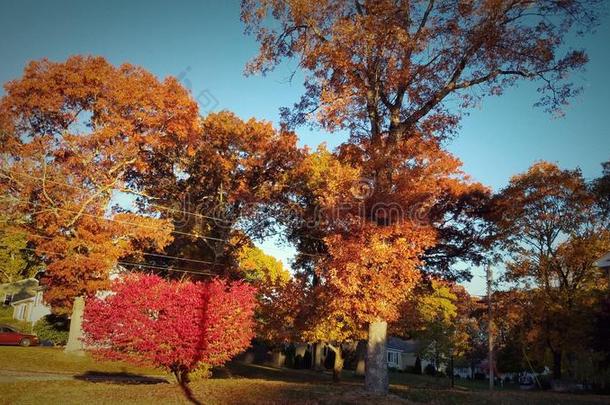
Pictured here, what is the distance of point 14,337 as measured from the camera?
106ft

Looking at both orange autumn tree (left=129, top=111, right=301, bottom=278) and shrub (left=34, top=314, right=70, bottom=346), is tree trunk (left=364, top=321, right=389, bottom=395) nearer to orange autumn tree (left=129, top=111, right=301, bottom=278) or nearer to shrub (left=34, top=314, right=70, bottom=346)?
orange autumn tree (left=129, top=111, right=301, bottom=278)

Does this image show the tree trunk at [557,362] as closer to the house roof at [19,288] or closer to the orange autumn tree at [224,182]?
the orange autumn tree at [224,182]

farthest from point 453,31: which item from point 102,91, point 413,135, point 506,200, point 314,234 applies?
point 102,91

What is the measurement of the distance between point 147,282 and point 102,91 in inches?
636

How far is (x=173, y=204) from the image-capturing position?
30547 mm

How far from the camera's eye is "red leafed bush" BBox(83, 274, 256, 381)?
13102mm

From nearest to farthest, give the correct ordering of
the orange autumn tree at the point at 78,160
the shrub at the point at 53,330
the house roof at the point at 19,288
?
the orange autumn tree at the point at 78,160 < the shrub at the point at 53,330 < the house roof at the point at 19,288

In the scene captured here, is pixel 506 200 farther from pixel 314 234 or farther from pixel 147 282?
pixel 147 282

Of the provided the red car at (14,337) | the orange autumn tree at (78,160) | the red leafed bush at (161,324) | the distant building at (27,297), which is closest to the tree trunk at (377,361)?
the red leafed bush at (161,324)

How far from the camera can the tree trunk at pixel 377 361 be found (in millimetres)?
14039

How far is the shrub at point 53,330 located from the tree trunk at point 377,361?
33.6 metres

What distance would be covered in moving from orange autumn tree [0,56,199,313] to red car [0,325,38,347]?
942 cm

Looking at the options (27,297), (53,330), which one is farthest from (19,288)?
(53,330)

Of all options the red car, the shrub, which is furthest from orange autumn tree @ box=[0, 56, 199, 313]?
the shrub
